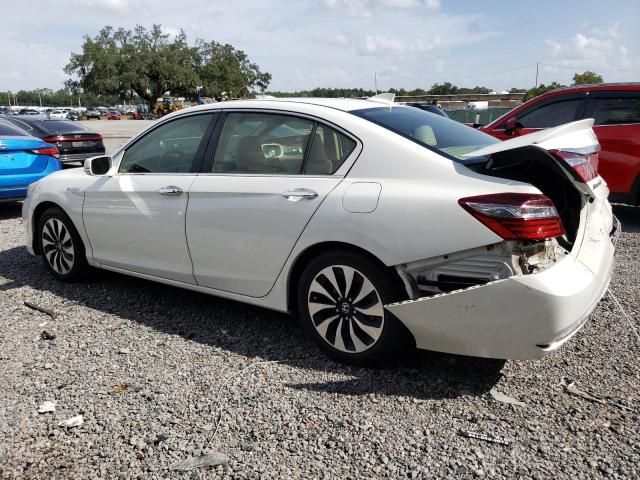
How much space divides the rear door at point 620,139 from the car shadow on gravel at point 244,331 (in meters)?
5.04

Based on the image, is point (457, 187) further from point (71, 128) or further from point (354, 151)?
point (71, 128)

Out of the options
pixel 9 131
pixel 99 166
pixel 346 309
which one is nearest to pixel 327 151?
pixel 346 309

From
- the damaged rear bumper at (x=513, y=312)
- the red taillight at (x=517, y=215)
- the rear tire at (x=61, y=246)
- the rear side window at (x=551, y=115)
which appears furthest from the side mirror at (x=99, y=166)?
the rear side window at (x=551, y=115)

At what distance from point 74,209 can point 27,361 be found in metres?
1.62

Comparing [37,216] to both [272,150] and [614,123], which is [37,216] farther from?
[614,123]

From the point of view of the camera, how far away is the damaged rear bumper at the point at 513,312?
110 inches

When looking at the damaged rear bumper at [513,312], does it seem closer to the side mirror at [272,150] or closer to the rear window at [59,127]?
the side mirror at [272,150]

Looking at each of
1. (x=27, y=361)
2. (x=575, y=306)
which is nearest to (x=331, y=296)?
(x=575, y=306)

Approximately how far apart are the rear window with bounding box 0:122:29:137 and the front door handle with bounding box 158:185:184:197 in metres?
5.49

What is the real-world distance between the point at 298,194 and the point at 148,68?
63.6 meters

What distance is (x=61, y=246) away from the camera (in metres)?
5.27

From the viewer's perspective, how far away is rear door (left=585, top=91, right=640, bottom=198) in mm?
7395

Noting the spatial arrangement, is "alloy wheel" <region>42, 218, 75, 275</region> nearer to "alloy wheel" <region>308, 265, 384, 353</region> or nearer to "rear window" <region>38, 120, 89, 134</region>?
"alloy wheel" <region>308, 265, 384, 353</region>

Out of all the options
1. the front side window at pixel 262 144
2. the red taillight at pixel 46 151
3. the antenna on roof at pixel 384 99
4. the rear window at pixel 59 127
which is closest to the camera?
the front side window at pixel 262 144
